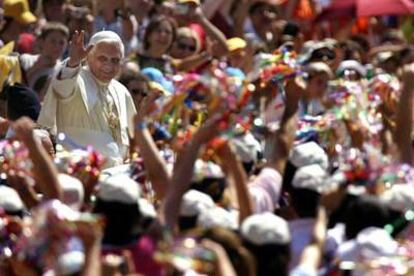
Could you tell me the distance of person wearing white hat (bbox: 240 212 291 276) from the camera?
664 cm

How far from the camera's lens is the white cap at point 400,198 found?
7672 millimetres

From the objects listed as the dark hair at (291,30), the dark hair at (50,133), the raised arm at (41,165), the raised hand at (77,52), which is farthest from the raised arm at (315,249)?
the dark hair at (291,30)

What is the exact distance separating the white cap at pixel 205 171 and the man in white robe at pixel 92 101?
8.06 ft

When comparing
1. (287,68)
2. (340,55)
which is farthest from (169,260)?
(340,55)

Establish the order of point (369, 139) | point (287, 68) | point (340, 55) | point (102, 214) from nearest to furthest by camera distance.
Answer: point (102, 214)
point (369, 139)
point (287, 68)
point (340, 55)

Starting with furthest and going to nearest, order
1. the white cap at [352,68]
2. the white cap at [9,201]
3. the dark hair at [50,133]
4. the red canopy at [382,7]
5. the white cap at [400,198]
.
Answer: the red canopy at [382,7] < the white cap at [352,68] < the dark hair at [50,133] < the white cap at [400,198] < the white cap at [9,201]

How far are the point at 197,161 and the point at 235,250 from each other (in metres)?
1.34

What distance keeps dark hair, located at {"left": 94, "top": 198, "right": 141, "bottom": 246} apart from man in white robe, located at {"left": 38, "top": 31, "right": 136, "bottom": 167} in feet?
11.9

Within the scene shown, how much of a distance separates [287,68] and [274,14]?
594cm

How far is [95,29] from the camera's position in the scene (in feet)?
44.3

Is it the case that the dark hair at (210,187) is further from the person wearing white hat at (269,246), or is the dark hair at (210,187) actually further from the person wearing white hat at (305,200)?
the person wearing white hat at (269,246)

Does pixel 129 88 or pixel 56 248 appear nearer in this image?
pixel 56 248

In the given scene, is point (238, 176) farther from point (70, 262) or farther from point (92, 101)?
point (92, 101)

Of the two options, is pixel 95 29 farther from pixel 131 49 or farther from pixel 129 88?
pixel 129 88
